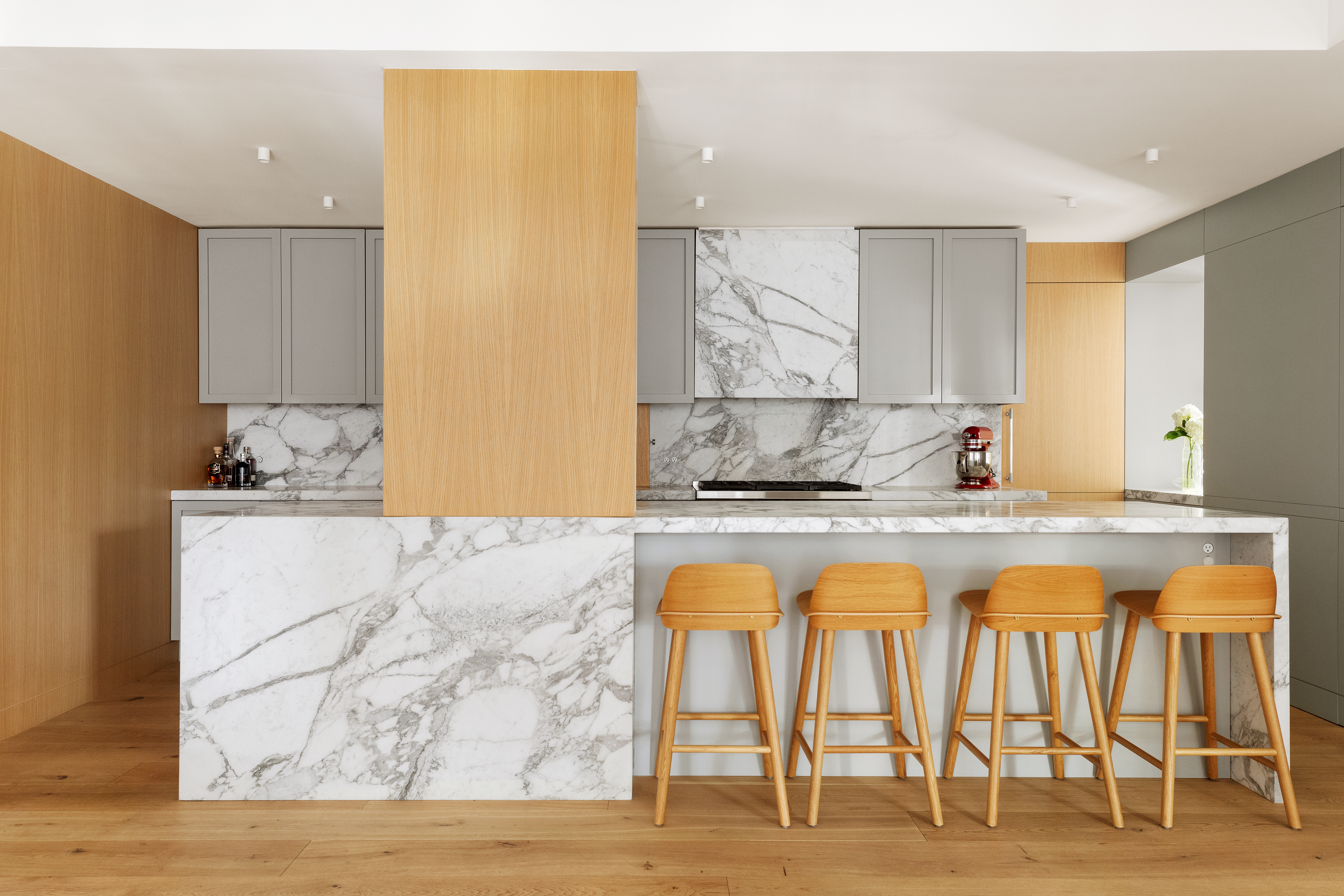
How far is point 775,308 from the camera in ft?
14.0

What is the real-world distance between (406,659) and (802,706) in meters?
1.24

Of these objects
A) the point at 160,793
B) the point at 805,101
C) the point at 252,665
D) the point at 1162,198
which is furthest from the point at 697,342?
the point at 160,793

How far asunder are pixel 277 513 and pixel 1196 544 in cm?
302

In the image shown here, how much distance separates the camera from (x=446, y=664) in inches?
95.5

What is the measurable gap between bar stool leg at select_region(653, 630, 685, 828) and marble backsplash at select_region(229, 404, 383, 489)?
2.78 metres

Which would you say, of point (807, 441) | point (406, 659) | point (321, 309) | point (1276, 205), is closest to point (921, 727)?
point (406, 659)

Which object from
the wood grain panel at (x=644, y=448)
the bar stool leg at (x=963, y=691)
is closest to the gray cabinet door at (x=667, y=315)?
the wood grain panel at (x=644, y=448)

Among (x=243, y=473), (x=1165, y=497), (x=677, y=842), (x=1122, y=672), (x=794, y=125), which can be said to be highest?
(x=794, y=125)

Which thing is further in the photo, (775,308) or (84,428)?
(775,308)

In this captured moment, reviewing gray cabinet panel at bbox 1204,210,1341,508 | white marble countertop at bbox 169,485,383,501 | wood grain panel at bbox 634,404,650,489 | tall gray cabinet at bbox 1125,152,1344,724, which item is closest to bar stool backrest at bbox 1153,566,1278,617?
tall gray cabinet at bbox 1125,152,1344,724

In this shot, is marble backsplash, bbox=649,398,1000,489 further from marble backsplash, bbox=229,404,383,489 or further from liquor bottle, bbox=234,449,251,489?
liquor bottle, bbox=234,449,251,489

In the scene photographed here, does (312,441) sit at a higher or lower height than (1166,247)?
lower

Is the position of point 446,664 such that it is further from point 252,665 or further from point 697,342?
point 697,342

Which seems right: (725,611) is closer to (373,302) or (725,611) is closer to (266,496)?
(266,496)
